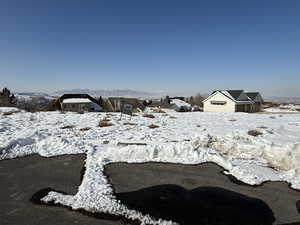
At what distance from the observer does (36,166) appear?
22.5 ft

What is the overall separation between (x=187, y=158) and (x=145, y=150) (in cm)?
174

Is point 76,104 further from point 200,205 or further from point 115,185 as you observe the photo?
point 200,205

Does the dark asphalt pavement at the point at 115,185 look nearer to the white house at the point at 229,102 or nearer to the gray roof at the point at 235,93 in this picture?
the white house at the point at 229,102

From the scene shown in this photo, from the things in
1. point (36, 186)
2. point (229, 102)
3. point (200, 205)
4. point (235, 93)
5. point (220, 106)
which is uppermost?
point (235, 93)

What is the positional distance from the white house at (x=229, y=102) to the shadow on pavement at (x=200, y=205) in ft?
119

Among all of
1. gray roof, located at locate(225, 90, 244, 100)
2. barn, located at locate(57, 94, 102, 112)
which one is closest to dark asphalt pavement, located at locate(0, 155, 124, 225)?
barn, located at locate(57, 94, 102, 112)

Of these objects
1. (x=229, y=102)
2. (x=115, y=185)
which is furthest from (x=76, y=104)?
(x=115, y=185)

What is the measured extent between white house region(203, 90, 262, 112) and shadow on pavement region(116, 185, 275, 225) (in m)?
36.4

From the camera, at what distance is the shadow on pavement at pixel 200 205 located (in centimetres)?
401

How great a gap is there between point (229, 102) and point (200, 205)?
123 feet

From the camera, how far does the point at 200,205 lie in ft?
14.8

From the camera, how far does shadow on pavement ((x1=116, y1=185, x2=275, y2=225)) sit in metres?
4.01

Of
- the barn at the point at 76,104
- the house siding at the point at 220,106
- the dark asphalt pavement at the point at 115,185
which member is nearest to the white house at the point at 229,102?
the house siding at the point at 220,106

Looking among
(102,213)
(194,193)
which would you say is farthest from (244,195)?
(102,213)
